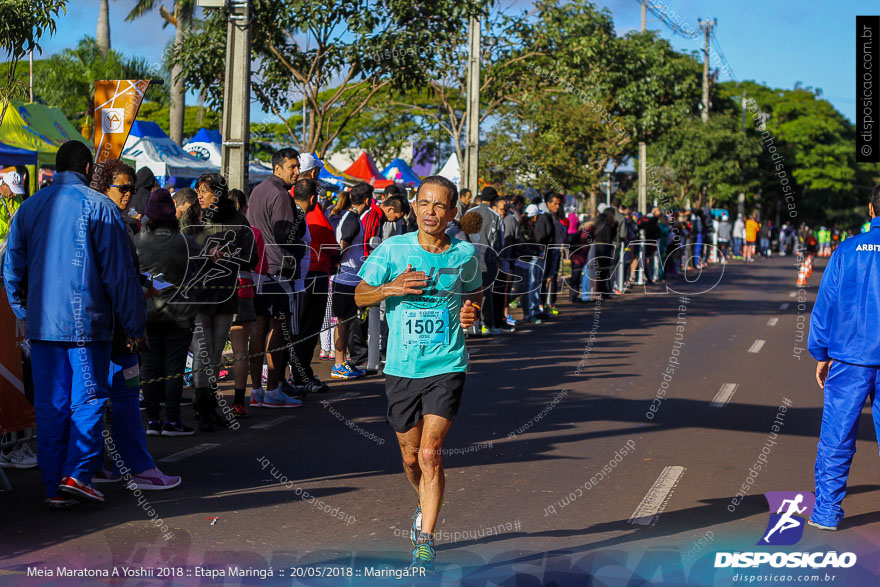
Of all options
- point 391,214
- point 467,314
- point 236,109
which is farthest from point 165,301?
point 236,109

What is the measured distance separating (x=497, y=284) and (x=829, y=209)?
73901 mm

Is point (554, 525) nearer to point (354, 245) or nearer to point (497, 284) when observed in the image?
point (354, 245)

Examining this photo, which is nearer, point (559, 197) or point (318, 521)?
point (318, 521)

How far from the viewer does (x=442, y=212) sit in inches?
212

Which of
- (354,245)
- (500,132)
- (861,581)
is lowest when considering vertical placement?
(861,581)

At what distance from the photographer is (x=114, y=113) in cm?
1186

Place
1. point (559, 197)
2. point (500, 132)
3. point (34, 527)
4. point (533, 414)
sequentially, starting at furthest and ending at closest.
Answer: point (500, 132), point (559, 197), point (533, 414), point (34, 527)

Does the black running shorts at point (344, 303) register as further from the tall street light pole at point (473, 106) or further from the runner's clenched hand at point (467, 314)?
the tall street light pole at point (473, 106)

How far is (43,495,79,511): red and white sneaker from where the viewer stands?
623 cm

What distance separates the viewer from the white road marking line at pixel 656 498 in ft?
20.5

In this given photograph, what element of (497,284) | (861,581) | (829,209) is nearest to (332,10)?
(497,284)

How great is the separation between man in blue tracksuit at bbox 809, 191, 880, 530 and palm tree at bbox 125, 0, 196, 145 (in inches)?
927

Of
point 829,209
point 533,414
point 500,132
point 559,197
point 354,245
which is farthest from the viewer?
point 829,209

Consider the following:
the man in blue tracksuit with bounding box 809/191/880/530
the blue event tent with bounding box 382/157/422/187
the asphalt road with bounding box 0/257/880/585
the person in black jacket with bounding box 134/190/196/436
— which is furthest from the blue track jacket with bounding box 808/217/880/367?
the blue event tent with bounding box 382/157/422/187
